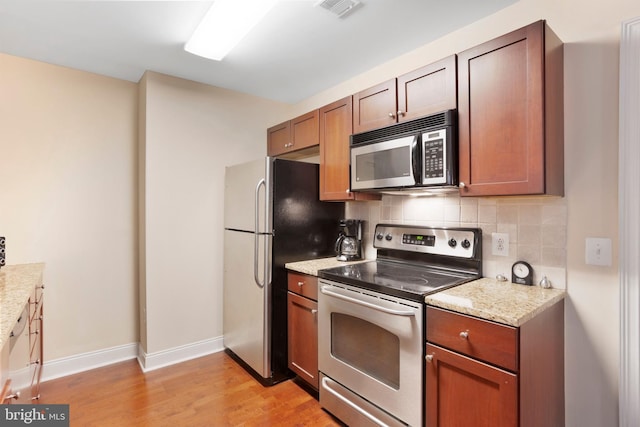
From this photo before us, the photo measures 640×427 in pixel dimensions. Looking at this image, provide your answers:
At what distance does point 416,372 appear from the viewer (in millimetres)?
1585

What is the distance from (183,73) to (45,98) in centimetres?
103

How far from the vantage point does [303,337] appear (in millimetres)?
2350

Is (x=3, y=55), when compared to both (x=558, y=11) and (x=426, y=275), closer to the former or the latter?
(x=426, y=275)

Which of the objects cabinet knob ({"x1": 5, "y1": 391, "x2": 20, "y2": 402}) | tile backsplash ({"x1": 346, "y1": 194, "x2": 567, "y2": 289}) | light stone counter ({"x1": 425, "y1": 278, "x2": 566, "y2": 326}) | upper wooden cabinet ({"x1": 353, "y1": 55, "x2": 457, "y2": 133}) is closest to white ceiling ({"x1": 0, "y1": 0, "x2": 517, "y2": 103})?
upper wooden cabinet ({"x1": 353, "y1": 55, "x2": 457, "y2": 133})

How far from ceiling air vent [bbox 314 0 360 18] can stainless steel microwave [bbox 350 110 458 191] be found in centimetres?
70

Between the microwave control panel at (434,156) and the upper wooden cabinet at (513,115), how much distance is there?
99 mm

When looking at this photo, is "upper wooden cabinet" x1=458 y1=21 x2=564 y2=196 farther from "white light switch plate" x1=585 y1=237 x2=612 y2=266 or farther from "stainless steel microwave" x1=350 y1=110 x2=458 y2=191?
"white light switch plate" x1=585 y1=237 x2=612 y2=266

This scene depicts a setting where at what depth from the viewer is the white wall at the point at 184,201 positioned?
270cm

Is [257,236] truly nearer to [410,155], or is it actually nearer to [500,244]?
[410,155]

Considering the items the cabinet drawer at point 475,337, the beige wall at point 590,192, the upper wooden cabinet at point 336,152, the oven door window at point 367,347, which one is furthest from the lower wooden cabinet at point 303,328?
the beige wall at point 590,192

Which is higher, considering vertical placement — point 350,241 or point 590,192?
point 590,192

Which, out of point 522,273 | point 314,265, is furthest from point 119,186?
point 522,273

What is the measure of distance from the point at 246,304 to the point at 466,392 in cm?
175

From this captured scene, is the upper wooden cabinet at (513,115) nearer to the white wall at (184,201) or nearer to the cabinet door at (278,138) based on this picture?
the cabinet door at (278,138)
